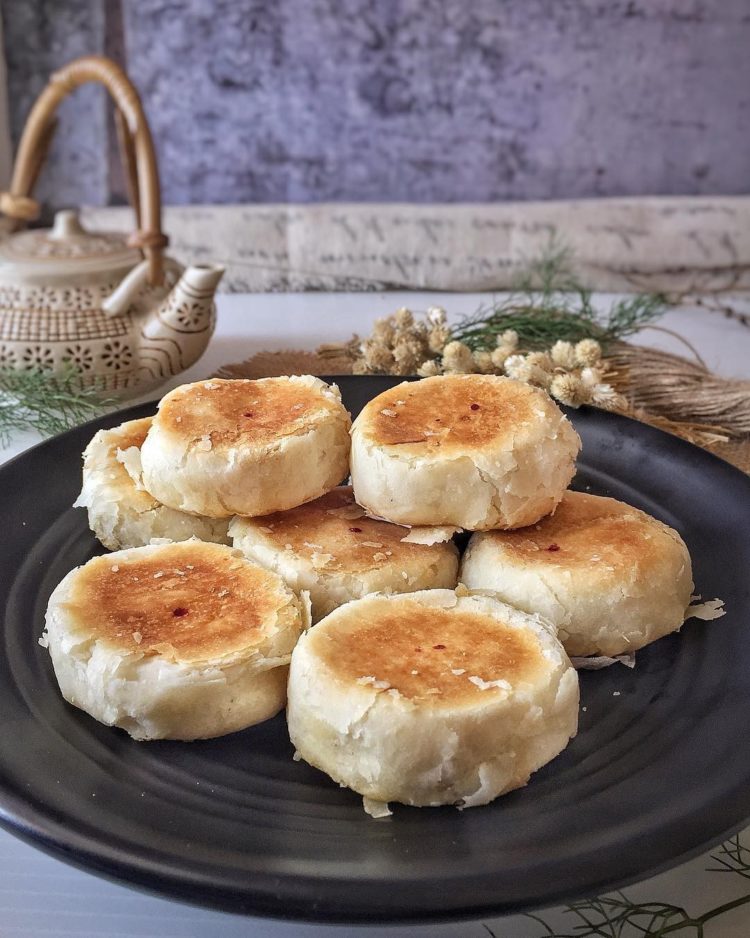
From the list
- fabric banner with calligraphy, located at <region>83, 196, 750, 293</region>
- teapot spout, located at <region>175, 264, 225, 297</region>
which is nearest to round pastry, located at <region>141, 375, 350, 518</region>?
teapot spout, located at <region>175, 264, 225, 297</region>

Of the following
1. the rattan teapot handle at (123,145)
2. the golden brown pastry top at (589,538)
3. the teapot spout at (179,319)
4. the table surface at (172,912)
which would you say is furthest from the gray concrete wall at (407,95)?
the table surface at (172,912)

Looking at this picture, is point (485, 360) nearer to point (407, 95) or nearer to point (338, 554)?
point (338, 554)

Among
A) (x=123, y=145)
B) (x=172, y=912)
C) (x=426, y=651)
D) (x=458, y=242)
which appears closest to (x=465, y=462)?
(x=426, y=651)

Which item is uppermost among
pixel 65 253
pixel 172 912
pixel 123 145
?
pixel 123 145

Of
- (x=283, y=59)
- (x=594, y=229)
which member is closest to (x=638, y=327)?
(x=594, y=229)

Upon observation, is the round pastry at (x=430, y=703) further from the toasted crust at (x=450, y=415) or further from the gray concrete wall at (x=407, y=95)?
the gray concrete wall at (x=407, y=95)

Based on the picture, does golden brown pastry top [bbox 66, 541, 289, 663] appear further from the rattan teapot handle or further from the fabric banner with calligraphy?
the fabric banner with calligraphy
